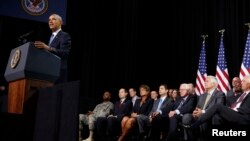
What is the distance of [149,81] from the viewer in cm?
839

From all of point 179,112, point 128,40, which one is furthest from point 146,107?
point 128,40

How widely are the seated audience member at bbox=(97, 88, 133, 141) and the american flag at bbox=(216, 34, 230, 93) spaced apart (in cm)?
167

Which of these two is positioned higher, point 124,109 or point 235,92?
point 235,92

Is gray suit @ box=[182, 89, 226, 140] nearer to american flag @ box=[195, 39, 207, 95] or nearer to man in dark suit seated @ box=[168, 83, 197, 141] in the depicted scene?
man in dark suit seated @ box=[168, 83, 197, 141]

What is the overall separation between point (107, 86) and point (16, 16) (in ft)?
8.65

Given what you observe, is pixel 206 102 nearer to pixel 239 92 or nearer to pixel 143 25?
pixel 239 92

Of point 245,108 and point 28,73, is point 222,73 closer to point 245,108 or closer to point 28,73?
point 245,108

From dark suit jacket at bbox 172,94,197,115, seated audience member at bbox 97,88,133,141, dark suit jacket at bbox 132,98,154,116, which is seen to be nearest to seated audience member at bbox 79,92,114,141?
seated audience member at bbox 97,88,133,141

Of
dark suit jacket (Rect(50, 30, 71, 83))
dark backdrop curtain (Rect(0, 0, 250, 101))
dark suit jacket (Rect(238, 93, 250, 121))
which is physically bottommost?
dark suit jacket (Rect(238, 93, 250, 121))

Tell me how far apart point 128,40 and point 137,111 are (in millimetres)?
2866

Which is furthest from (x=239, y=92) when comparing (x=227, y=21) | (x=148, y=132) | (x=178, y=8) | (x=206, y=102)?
(x=178, y=8)

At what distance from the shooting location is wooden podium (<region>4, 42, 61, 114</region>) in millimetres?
2689

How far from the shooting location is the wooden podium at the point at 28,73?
2.69 m

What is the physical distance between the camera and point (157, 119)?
544 centimetres
